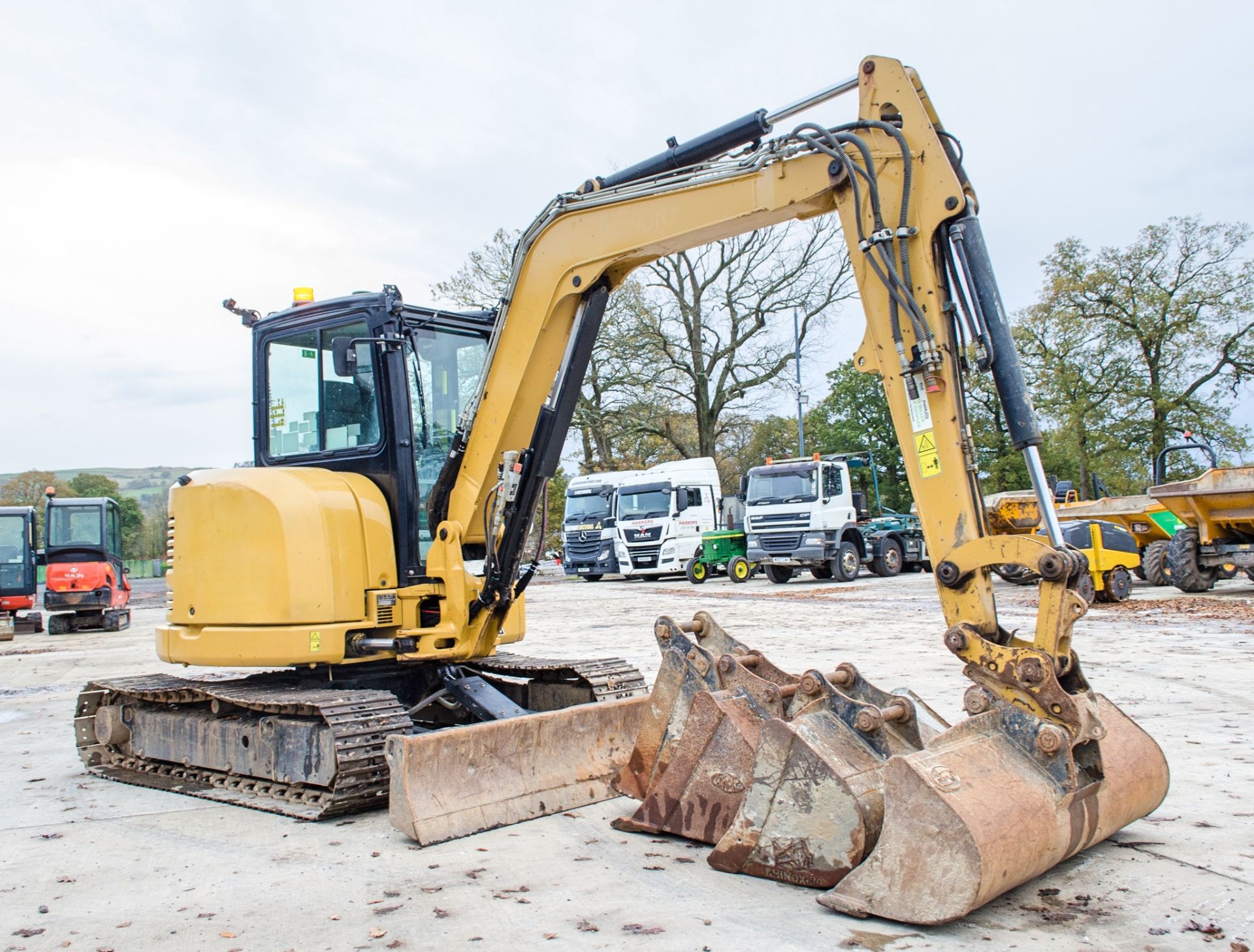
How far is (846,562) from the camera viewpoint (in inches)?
1017

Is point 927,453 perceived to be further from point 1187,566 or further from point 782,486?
point 782,486

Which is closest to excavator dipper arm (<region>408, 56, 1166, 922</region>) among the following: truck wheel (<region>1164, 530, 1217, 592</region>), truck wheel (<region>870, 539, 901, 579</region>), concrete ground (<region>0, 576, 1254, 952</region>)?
concrete ground (<region>0, 576, 1254, 952</region>)

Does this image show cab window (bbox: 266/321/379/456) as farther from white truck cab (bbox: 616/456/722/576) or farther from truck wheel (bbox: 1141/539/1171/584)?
white truck cab (bbox: 616/456/722/576)

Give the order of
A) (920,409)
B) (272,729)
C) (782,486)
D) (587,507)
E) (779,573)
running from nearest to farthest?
(920,409)
(272,729)
(782,486)
(779,573)
(587,507)

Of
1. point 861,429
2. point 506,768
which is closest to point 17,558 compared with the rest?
point 506,768

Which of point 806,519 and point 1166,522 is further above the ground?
point 806,519

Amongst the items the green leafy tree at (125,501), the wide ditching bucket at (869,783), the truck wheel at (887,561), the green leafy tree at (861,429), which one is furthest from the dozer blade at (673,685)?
the green leafy tree at (125,501)

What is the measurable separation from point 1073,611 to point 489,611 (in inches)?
134

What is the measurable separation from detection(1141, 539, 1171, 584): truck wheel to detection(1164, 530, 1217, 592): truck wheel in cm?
38

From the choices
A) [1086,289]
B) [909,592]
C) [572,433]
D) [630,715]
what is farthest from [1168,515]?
[572,433]

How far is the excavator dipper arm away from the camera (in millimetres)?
3762

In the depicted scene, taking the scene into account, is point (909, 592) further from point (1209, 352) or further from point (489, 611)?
point (1209, 352)

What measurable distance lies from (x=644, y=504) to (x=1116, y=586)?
14.9 m

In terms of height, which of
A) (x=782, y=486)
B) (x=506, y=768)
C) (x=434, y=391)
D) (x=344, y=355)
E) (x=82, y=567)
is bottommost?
(x=506, y=768)
